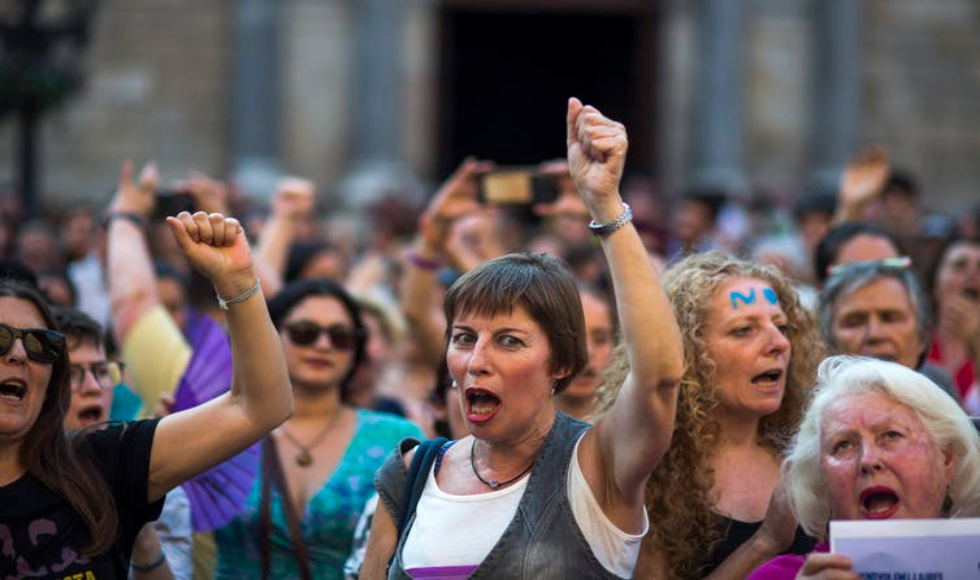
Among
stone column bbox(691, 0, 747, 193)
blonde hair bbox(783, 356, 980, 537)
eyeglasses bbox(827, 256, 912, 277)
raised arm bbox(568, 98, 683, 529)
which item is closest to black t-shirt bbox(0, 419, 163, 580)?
raised arm bbox(568, 98, 683, 529)

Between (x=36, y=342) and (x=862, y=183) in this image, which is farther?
(x=862, y=183)

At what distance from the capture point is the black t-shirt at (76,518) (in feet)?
12.1

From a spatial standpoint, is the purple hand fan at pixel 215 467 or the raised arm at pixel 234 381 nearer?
the raised arm at pixel 234 381

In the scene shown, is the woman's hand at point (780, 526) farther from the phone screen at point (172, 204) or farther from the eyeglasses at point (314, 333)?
the phone screen at point (172, 204)

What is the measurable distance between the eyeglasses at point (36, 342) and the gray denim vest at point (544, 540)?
981mm

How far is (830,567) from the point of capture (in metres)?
3.39

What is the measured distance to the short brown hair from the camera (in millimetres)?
3805

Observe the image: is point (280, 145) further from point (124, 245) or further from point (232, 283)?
point (232, 283)

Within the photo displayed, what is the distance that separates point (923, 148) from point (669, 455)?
52.0 ft

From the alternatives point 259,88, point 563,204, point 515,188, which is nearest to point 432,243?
point 515,188

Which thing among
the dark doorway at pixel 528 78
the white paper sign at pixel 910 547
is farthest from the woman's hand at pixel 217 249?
the dark doorway at pixel 528 78

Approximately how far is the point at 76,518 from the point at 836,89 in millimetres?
15651

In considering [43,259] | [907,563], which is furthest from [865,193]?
[43,259]

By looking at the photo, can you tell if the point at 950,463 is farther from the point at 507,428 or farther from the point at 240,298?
the point at 240,298
